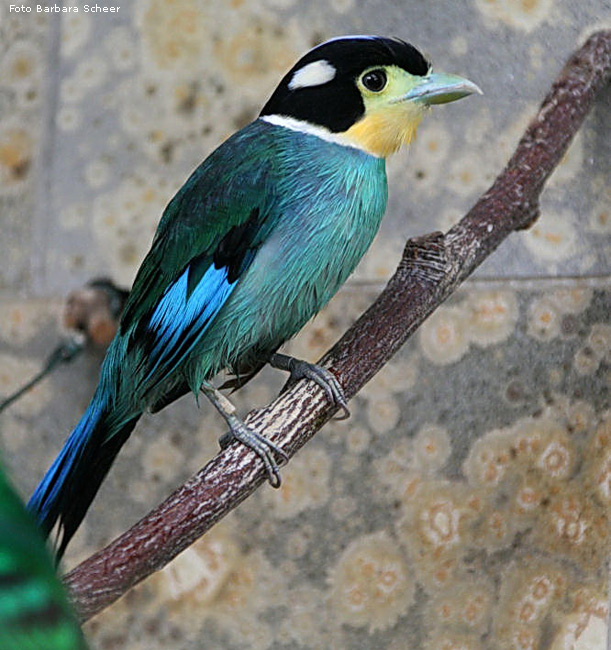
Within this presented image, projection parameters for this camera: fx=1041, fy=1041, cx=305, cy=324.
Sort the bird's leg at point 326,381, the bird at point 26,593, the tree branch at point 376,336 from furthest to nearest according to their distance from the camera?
the bird's leg at point 326,381 < the tree branch at point 376,336 < the bird at point 26,593

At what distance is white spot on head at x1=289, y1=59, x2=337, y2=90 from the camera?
1.04m

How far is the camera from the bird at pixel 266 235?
1.04 m

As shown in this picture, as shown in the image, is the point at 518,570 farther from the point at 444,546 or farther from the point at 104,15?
the point at 104,15

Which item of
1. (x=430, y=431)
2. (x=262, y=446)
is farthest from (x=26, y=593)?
(x=430, y=431)

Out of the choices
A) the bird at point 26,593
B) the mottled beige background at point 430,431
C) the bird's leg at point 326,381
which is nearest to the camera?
the bird at point 26,593

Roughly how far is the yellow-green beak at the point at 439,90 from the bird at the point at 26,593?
82cm

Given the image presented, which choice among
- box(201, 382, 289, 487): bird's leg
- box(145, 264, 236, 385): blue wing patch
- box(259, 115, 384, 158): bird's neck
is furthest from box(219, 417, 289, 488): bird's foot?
box(259, 115, 384, 158): bird's neck

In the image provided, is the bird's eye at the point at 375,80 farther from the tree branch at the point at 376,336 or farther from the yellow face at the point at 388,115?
the tree branch at the point at 376,336

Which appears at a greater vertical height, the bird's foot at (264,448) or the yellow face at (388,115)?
the yellow face at (388,115)

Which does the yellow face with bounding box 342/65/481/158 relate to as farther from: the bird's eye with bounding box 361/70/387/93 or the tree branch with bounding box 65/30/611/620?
the tree branch with bounding box 65/30/611/620

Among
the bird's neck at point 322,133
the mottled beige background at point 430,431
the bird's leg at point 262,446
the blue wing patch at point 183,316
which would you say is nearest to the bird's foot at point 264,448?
the bird's leg at point 262,446

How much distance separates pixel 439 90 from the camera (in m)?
1.04

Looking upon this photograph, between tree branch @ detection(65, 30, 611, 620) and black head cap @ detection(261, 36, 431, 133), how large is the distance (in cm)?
16

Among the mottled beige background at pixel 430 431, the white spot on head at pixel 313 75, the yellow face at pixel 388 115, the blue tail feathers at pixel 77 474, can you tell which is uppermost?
the white spot on head at pixel 313 75
